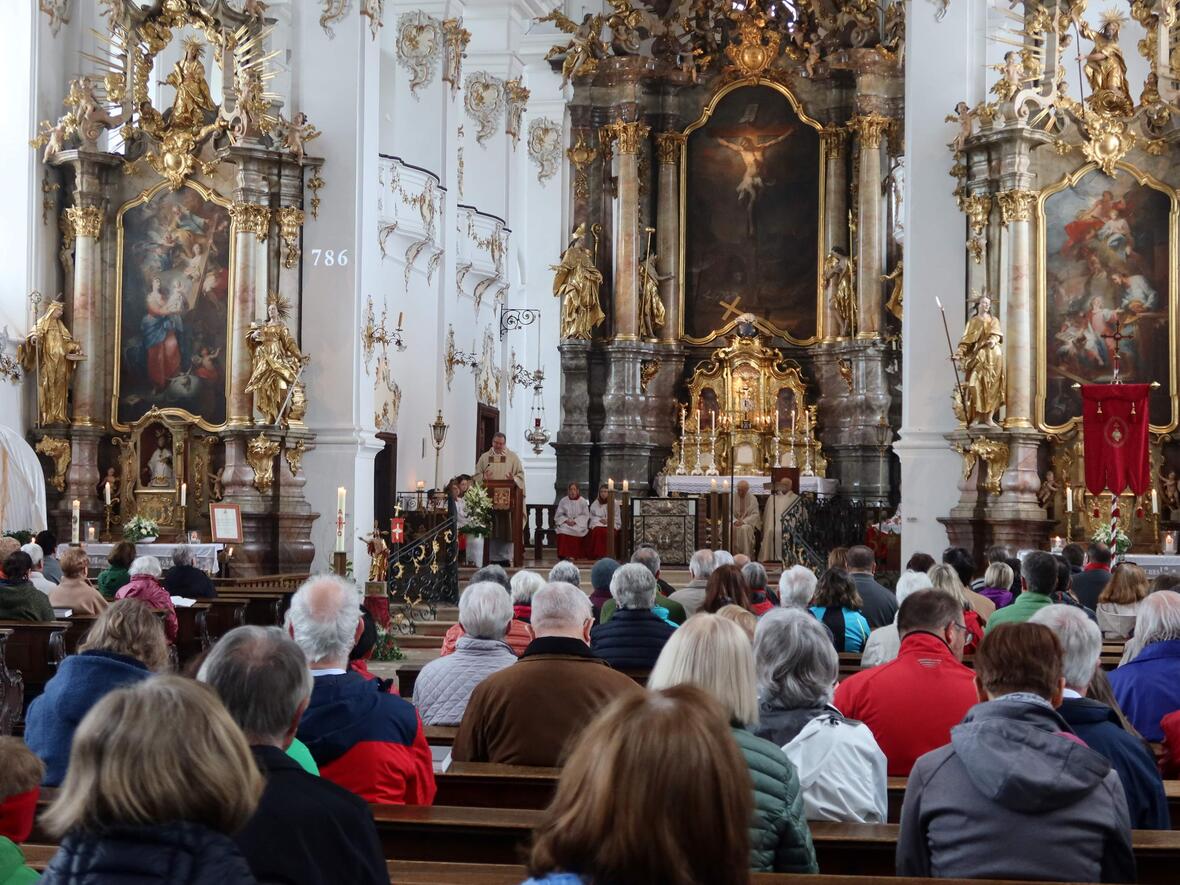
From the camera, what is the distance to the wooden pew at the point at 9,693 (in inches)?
382

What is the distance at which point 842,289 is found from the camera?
26297 millimetres

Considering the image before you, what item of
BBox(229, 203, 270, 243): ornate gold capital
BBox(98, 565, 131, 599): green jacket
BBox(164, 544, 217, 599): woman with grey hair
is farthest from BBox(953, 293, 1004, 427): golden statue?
BBox(98, 565, 131, 599): green jacket

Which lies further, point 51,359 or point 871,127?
point 871,127

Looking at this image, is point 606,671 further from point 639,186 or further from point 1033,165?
point 639,186

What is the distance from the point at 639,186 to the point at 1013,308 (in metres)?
9.72

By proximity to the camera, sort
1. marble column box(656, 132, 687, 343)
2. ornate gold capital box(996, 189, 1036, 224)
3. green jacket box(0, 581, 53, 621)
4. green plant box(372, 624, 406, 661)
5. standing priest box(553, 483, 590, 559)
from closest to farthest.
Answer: green jacket box(0, 581, 53, 621), green plant box(372, 624, 406, 661), ornate gold capital box(996, 189, 1036, 224), standing priest box(553, 483, 590, 559), marble column box(656, 132, 687, 343)

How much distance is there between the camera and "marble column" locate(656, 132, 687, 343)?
2688 cm

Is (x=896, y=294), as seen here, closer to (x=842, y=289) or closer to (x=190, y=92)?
(x=842, y=289)

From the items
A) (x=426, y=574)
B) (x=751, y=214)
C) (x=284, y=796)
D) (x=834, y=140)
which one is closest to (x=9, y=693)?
(x=284, y=796)

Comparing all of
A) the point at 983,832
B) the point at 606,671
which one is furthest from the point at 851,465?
the point at 983,832

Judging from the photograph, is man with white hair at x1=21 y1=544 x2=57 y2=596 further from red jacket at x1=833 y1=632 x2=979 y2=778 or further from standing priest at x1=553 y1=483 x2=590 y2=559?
standing priest at x1=553 y1=483 x2=590 y2=559

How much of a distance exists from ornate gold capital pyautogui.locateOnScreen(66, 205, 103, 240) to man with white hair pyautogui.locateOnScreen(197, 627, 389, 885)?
56.4ft

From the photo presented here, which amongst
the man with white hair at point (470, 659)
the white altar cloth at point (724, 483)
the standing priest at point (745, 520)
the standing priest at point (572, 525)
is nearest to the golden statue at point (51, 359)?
the standing priest at point (572, 525)

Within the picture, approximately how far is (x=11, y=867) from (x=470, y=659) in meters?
3.37
